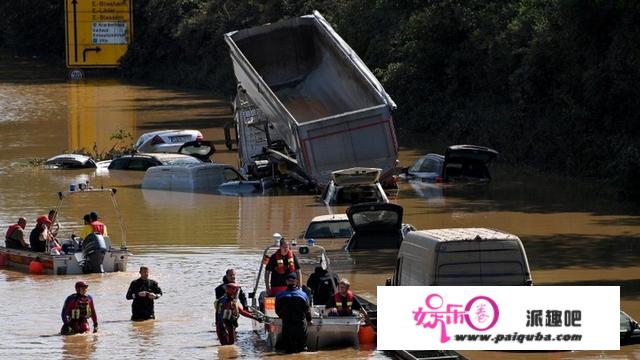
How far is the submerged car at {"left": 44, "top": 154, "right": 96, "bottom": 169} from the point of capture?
48.2 m

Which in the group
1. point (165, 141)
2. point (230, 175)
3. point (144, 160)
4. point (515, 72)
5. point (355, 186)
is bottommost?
point (355, 186)

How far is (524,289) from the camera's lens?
1730 centimetres

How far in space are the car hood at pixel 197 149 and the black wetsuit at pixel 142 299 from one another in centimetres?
2556

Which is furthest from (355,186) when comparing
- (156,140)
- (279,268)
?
(156,140)

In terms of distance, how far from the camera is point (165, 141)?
167ft

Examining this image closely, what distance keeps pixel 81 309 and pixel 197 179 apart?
1981 centimetres

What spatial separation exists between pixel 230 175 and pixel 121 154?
7731 mm

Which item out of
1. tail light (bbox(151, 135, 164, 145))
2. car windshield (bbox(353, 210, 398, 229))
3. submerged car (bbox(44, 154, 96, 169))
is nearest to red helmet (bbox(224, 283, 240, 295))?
car windshield (bbox(353, 210, 398, 229))

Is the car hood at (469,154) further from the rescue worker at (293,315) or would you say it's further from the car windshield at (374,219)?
the rescue worker at (293,315)

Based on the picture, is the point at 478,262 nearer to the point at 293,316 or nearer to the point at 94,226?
the point at 293,316

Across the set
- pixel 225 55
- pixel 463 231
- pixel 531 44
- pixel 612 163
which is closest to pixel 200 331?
pixel 463 231

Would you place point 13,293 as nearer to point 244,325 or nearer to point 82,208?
point 244,325

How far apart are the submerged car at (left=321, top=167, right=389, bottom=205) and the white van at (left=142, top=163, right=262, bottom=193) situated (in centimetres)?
506

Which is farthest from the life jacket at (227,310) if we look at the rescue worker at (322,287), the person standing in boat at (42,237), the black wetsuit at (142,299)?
the person standing in boat at (42,237)
